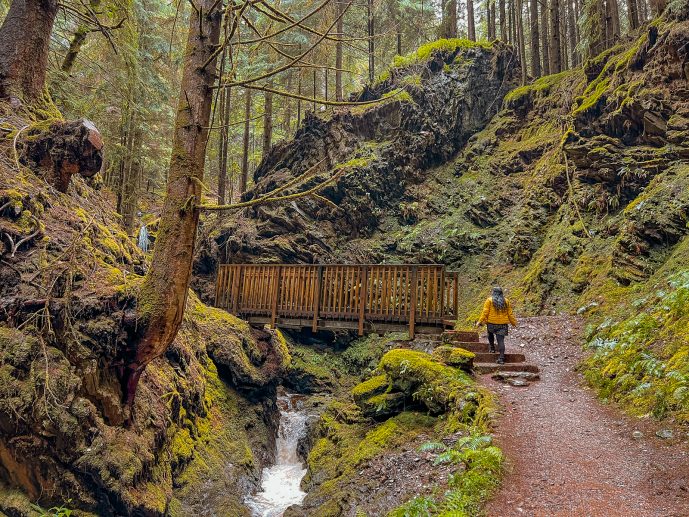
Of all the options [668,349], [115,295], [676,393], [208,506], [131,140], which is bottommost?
[208,506]

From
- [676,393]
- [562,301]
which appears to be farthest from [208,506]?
[562,301]

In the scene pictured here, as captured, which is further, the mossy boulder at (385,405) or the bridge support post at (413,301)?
the bridge support post at (413,301)

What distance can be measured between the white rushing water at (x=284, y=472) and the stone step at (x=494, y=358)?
4.28 metres

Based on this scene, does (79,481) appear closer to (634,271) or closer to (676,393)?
(676,393)

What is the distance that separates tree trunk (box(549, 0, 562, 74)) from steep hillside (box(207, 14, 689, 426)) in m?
1.53

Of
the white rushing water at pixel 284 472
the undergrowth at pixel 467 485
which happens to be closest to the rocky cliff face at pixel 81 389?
the white rushing water at pixel 284 472

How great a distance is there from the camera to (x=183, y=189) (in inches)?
192

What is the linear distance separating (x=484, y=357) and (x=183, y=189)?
6.62m

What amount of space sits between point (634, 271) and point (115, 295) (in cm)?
1070

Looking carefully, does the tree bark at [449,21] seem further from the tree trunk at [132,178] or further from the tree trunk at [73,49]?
the tree trunk at [73,49]

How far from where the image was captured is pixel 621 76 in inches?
541

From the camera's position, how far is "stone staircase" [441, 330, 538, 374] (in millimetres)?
7855

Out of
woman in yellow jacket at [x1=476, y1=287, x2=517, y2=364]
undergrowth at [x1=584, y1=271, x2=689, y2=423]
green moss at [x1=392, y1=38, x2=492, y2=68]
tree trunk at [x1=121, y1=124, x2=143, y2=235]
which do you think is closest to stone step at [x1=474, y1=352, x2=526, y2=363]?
woman in yellow jacket at [x1=476, y1=287, x2=517, y2=364]

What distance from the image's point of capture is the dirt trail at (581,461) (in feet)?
12.2
